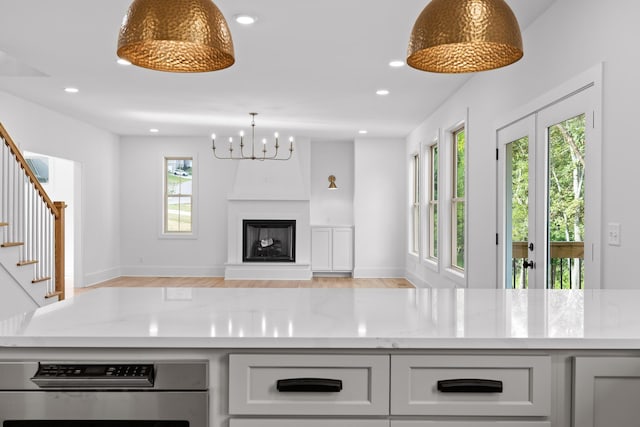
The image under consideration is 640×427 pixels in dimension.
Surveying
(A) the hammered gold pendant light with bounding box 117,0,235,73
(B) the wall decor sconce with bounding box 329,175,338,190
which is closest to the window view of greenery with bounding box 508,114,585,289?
(A) the hammered gold pendant light with bounding box 117,0,235,73

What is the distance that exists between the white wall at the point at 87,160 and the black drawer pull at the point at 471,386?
6.20m

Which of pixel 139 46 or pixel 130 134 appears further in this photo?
pixel 130 134

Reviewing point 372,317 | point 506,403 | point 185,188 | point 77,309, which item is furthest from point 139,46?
point 185,188

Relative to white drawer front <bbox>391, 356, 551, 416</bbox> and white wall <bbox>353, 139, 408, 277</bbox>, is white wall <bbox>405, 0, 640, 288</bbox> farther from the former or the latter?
white wall <bbox>353, 139, 408, 277</bbox>

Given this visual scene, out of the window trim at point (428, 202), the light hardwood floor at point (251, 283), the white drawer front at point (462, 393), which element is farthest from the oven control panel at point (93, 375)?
the light hardwood floor at point (251, 283)

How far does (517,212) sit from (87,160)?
21.0 ft

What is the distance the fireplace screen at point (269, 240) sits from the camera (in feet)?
29.8

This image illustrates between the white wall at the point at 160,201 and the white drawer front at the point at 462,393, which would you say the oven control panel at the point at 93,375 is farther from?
the white wall at the point at 160,201

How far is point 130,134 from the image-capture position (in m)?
9.05

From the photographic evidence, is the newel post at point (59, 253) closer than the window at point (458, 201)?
Yes

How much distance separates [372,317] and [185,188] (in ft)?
26.9

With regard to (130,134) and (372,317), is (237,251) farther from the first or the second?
(372,317)

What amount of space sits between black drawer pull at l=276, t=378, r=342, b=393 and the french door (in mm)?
2199

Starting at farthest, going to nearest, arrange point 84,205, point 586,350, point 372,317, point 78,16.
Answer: point 84,205 → point 78,16 → point 372,317 → point 586,350
